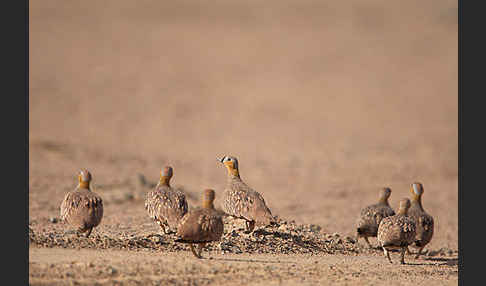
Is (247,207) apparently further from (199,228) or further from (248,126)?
(248,126)

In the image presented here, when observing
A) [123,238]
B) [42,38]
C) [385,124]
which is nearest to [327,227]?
[123,238]

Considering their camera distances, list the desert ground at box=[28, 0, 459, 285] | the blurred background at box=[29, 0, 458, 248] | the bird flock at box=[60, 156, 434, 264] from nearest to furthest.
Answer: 1. the bird flock at box=[60, 156, 434, 264]
2. the desert ground at box=[28, 0, 459, 285]
3. the blurred background at box=[29, 0, 458, 248]

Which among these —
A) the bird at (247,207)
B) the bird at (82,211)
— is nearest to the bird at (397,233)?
the bird at (247,207)

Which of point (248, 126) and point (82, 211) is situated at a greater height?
point (248, 126)

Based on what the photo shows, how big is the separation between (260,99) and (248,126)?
3739 mm

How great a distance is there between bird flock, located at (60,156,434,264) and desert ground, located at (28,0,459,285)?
31cm

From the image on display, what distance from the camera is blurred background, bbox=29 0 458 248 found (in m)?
24.7

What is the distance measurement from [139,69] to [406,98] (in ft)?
44.7

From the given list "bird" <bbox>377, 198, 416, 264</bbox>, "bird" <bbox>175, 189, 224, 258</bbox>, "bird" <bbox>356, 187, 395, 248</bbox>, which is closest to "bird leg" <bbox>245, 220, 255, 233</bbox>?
"bird" <bbox>175, 189, 224, 258</bbox>

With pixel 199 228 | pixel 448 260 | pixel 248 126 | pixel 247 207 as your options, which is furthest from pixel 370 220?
pixel 248 126

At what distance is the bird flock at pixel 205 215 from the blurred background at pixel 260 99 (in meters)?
4.56

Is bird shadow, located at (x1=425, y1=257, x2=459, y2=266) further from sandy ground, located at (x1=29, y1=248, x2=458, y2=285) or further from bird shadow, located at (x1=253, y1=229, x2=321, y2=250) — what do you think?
bird shadow, located at (x1=253, y1=229, x2=321, y2=250)

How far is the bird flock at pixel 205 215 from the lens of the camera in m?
10.5

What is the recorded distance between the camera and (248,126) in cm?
3334
